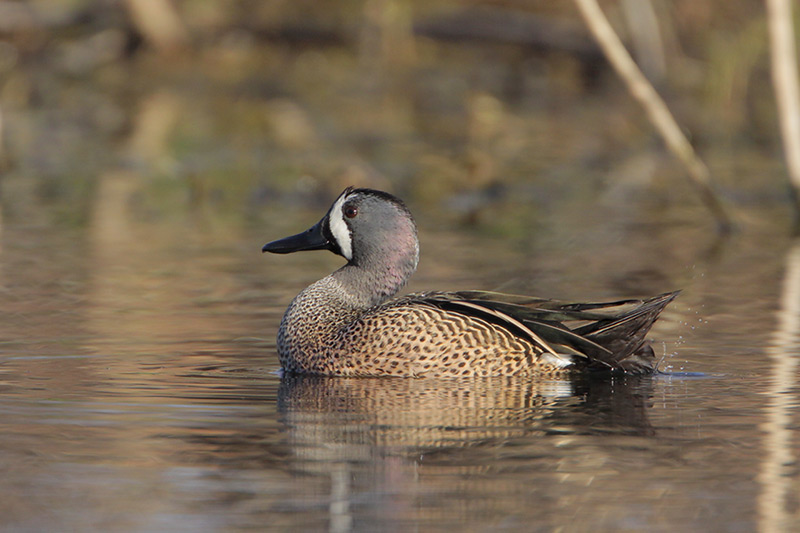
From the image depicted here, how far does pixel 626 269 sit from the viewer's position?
10570 millimetres

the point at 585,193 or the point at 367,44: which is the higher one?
the point at 367,44

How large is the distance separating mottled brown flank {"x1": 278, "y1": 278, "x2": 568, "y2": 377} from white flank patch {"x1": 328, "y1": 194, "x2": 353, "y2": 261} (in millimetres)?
641

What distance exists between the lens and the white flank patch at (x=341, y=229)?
7.93 m

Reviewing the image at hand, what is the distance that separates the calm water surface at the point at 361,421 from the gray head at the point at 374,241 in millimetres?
611

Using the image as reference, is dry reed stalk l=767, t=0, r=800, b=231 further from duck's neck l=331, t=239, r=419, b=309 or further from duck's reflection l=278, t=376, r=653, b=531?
duck's reflection l=278, t=376, r=653, b=531

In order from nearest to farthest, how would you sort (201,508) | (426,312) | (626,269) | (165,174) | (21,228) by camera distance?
(201,508) → (426,312) → (626,269) → (21,228) → (165,174)

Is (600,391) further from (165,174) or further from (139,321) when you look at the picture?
(165,174)

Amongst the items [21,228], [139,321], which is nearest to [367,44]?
[21,228]

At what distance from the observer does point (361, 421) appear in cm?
618

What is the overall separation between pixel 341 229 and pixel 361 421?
193cm

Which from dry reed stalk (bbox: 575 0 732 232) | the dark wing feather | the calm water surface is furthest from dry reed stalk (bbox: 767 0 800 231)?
the dark wing feather

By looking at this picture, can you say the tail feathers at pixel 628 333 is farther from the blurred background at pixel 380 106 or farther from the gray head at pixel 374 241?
the blurred background at pixel 380 106

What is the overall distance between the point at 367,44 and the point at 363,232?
16.4m

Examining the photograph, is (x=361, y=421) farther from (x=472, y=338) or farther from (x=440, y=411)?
(x=472, y=338)
